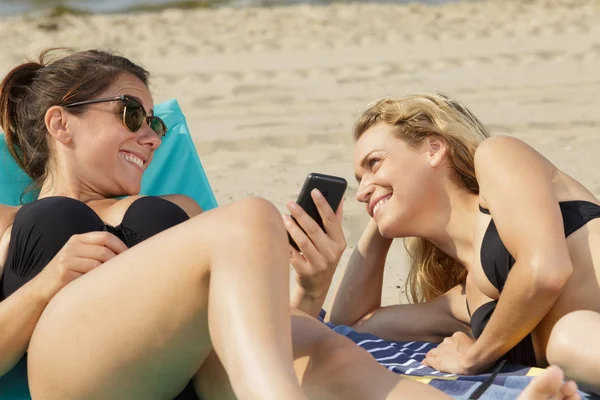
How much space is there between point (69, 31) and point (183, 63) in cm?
301

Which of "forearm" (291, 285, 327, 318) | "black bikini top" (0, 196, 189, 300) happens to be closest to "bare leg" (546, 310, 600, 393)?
"forearm" (291, 285, 327, 318)

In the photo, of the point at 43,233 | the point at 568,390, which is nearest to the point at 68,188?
the point at 43,233

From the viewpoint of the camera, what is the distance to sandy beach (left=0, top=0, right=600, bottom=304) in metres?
6.88

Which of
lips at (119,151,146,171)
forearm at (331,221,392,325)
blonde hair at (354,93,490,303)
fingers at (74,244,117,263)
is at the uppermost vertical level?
blonde hair at (354,93,490,303)

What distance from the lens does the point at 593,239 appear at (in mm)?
2842

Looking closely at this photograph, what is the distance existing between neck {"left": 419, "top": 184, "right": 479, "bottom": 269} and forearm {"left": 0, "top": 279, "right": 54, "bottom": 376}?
53.9 inches

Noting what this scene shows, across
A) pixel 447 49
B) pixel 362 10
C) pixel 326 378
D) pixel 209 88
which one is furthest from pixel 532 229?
pixel 362 10

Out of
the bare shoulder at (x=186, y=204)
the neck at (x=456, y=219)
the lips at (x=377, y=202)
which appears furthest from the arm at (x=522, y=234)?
the bare shoulder at (x=186, y=204)

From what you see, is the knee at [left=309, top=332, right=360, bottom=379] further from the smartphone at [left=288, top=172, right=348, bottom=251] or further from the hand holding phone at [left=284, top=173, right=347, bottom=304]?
the smartphone at [left=288, top=172, right=348, bottom=251]

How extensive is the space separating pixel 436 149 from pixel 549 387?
1.34m

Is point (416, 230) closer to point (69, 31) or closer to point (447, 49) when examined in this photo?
point (447, 49)

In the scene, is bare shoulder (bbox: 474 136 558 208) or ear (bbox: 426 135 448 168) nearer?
bare shoulder (bbox: 474 136 558 208)

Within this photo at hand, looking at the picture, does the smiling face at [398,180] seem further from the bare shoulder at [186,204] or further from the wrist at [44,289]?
the wrist at [44,289]

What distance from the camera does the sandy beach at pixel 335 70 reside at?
6.88 meters
